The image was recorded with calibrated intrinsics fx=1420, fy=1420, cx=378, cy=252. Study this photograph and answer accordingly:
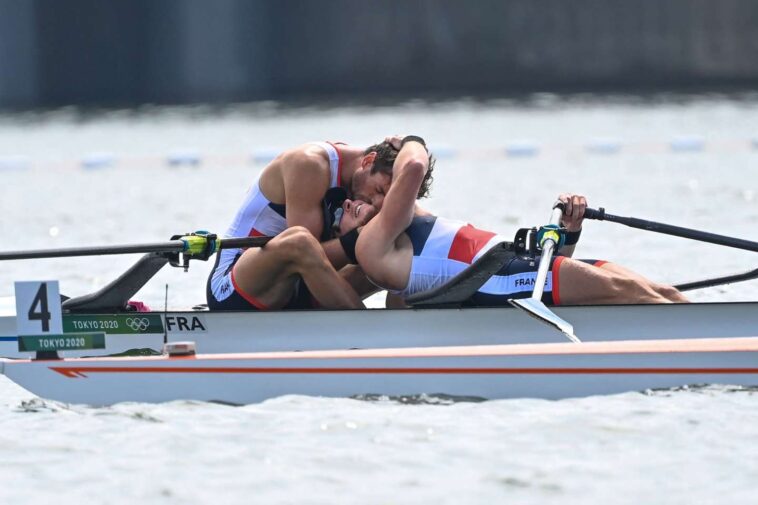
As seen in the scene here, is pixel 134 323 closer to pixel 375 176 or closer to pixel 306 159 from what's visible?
pixel 306 159

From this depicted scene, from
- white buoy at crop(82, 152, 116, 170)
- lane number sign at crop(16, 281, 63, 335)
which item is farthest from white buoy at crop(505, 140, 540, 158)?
lane number sign at crop(16, 281, 63, 335)

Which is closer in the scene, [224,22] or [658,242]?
[658,242]

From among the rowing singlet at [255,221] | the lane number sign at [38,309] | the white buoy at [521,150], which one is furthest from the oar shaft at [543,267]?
the white buoy at [521,150]

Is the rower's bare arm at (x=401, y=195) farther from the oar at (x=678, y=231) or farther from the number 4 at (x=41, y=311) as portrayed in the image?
the number 4 at (x=41, y=311)

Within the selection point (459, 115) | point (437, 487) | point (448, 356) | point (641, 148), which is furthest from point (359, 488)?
point (459, 115)

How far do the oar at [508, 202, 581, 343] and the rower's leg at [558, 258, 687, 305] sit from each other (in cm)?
13

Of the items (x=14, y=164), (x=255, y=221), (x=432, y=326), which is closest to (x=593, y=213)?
(x=432, y=326)

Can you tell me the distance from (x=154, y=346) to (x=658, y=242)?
7057 mm

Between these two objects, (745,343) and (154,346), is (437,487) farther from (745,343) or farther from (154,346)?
(154,346)

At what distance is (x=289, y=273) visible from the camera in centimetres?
736

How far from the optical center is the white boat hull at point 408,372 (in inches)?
263

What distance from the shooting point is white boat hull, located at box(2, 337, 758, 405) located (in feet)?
21.9

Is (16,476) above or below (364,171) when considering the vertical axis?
below

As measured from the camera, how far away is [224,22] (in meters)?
38.5
